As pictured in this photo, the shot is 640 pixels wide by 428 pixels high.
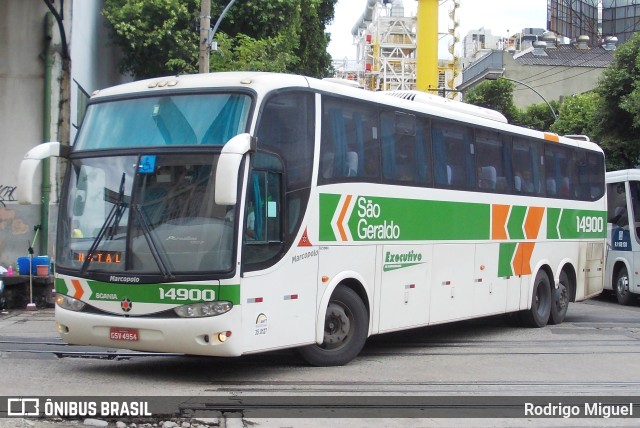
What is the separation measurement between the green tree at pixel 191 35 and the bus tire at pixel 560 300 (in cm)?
955

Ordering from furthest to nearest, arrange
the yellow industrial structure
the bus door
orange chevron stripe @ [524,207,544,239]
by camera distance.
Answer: the yellow industrial structure → the bus door → orange chevron stripe @ [524,207,544,239]

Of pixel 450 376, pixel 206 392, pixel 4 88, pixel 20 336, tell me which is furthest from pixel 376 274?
pixel 4 88

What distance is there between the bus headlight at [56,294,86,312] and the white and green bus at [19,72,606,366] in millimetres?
19

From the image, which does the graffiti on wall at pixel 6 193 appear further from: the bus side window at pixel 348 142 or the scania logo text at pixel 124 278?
the scania logo text at pixel 124 278

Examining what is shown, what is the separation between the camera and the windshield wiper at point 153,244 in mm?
8883

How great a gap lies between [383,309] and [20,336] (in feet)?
17.5

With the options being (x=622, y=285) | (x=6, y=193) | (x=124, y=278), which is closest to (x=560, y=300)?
(x=622, y=285)

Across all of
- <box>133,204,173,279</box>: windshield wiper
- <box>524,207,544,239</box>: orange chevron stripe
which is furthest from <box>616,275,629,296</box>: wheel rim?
<box>133,204,173,279</box>: windshield wiper

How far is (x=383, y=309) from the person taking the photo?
11289 millimetres

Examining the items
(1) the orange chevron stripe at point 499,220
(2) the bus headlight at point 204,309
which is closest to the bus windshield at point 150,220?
(2) the bus headlight at point 204,309

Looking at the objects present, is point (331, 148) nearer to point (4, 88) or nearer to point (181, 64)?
point (4, 88)

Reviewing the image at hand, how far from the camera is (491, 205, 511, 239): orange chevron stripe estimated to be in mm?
13938

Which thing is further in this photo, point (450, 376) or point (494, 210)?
point (494, 210)

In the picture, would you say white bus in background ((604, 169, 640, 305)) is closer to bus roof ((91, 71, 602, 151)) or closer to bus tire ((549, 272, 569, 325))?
bus tire ((549, 272, 569, 325))
